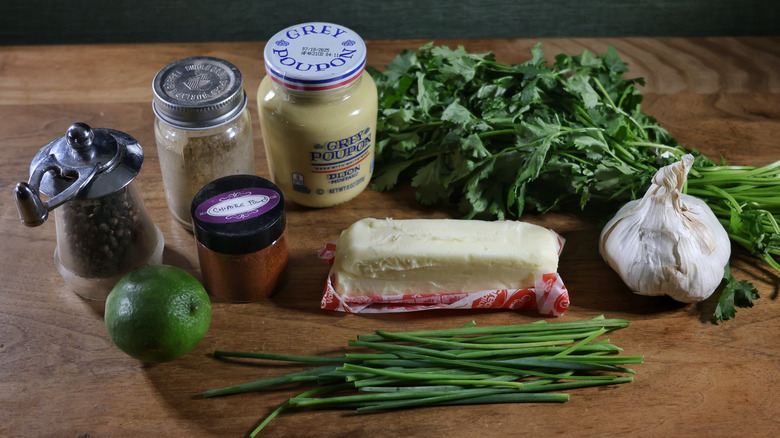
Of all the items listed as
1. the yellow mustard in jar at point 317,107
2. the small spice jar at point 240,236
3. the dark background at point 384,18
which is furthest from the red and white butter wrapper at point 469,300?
the dark background at point 384,18

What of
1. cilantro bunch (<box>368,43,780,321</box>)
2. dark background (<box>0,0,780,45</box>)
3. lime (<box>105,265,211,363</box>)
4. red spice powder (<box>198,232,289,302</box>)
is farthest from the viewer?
dark background (<box>0,0,780,45</box>)

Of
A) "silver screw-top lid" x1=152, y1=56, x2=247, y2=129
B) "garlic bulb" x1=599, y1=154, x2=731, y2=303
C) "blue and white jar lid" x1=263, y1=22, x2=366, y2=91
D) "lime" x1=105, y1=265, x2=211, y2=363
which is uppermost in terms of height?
"blue and white jar lid" x1=263, y1=22, x2=366, y2=91

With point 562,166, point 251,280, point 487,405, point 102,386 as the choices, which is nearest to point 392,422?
point 487,405

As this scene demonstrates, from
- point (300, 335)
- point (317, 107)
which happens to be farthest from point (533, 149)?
point (300, 335)

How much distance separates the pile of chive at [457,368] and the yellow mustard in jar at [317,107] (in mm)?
360

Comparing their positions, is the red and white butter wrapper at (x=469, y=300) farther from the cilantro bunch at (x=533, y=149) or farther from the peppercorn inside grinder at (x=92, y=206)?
the peppercorn inside grinder at (x=92, y=206)

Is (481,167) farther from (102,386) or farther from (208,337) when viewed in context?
(102,386)

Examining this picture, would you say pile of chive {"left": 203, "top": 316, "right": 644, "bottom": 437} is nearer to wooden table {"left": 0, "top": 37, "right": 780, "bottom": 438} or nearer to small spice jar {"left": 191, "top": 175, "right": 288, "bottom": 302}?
wooden table {"left": 0, "top": 37, "right": 780, "bottom": 438}

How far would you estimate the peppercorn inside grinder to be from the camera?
42.8 inches

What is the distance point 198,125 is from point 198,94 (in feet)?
0.18

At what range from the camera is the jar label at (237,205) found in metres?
1.17

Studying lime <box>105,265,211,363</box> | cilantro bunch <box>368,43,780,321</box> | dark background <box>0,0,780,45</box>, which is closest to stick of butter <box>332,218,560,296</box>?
cilantro bunch <box>368,43,780,321</box>

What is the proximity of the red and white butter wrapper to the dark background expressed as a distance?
101 cm

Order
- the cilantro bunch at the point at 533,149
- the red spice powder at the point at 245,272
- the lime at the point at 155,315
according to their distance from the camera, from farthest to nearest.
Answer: the cilantro bunch at the point at 533,149 < the red spice powder at the point at 245,272 < the lime at the point at 155,315
